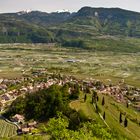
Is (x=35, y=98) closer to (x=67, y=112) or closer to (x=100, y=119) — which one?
(x=67, y=112)

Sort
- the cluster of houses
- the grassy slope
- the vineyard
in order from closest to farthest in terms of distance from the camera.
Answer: the grassy slope, the cluster of houses, the vineyard

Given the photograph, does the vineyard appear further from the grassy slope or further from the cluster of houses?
the grassy slope

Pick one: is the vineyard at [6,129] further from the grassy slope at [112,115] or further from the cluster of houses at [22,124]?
the grassy slope at [112,115]

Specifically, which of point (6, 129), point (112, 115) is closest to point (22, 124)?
point (6, 129)

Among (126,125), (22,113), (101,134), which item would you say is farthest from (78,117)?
(101,134)

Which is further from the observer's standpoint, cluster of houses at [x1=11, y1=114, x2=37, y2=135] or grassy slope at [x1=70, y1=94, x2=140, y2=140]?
cluster of houses at [x1=11, y1=114, x2=37, y2=135]

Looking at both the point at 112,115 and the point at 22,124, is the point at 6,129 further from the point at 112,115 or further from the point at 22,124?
the point at 112,115

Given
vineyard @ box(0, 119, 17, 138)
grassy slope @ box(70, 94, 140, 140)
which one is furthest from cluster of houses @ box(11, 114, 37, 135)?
grassy slope @ box(70, 94, 140, 140)

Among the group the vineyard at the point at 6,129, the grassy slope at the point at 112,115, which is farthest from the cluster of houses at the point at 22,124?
the grassy slope at the point at 112,115
